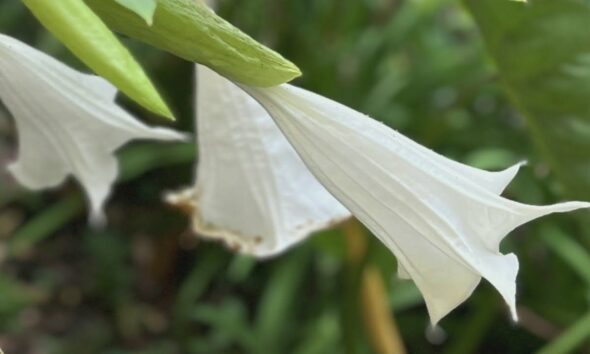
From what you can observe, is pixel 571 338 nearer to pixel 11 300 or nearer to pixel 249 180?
pixel 249 180

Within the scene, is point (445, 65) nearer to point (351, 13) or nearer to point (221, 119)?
point (351, 13)

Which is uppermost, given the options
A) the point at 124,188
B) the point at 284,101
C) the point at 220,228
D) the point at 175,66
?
the point at 284,101

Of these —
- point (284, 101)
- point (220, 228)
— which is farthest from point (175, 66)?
point (284, 101)

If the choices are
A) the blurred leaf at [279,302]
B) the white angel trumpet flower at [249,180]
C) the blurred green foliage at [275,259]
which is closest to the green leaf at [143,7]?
the white angel trumpet flower at [249,180]

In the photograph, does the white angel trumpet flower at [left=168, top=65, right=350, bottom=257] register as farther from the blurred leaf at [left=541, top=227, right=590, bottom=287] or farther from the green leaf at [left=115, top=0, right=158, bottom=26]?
the blurred leaf at [left=541, top=227, right=590, bottom=287]

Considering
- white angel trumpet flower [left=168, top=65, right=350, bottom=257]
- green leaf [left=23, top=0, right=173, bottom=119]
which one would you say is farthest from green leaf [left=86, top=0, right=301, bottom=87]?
white angel trumpet flower [left=168, top=65, right=350, bottom=257]

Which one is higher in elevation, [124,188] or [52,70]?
[52,70]

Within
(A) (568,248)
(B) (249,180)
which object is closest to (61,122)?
(B) (249,180)
